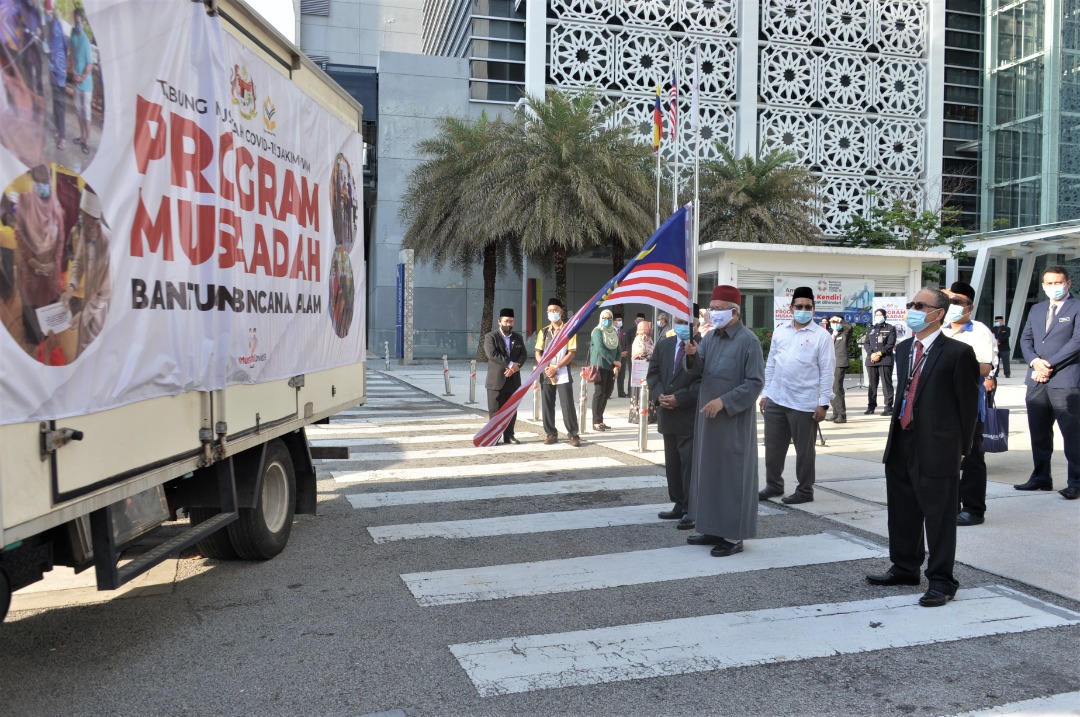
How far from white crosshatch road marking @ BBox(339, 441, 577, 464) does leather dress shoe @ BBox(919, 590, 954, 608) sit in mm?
6561

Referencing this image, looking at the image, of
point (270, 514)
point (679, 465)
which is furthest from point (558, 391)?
point (270, 514)

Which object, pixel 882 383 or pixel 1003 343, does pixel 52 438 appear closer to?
pixel 882 383

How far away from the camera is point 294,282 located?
20.4 ft

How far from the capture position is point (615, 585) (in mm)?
5715

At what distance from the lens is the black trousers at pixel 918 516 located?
5.27 m

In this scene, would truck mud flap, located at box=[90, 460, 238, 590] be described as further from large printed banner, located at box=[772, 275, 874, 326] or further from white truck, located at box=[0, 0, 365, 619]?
large printed banner, located at box=[772, 275, 874, 326]

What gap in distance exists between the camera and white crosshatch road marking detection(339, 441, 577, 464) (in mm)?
10797

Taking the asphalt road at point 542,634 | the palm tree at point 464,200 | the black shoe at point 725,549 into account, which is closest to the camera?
the asphalt road at point 542,634

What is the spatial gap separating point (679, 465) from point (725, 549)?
1.25m

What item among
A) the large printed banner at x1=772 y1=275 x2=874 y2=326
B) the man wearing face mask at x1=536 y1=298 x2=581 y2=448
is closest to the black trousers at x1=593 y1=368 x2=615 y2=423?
the man wearing face mask at x1=536 y1=298 x2=581 y2=448

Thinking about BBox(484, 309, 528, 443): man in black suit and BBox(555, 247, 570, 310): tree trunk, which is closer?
BBox(484, 309, 528, 443): man in black suit

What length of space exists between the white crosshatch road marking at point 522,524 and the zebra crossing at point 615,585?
0.02 meters

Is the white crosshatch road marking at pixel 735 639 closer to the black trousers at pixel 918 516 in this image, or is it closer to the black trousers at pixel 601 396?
the black trousers at pixel 918 516

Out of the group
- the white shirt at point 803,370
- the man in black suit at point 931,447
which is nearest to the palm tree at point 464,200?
the white shirt at point 803,370
